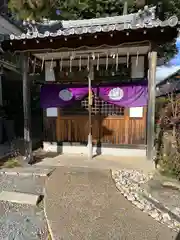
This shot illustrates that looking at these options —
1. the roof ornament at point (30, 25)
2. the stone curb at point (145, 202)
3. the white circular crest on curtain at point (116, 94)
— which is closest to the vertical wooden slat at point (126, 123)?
the white circular crest on curtain at point (116, 94)

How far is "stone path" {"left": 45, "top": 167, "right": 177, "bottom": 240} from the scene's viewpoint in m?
3.10

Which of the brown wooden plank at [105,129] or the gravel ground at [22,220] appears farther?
the brown wooden plank at [105,129]

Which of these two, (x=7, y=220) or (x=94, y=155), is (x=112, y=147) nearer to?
(x=94, y=155)

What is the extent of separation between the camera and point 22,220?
3.61m

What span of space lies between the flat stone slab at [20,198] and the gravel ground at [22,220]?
93mm

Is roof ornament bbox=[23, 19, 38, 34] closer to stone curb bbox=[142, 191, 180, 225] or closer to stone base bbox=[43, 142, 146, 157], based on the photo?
stone base bbox=[43, 142, 146, 157]

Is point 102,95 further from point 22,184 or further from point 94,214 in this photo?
point 94,214

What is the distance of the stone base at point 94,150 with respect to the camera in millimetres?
7418

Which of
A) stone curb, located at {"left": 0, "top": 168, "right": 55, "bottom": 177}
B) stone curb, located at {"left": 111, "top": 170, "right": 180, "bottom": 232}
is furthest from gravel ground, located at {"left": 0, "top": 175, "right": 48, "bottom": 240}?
stone curb, located at {"left": 111, "top": 170, "right": 180, "bottom": 232}

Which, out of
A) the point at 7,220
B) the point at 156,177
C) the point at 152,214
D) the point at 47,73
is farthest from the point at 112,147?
the point at 7,220

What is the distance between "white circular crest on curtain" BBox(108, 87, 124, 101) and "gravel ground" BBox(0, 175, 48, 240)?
12.2ft

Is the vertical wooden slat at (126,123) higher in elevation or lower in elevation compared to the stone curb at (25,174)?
higher

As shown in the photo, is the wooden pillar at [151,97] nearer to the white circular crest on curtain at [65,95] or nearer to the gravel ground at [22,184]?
the white circular crest on curtain at [65,95]

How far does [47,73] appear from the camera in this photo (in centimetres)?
789
